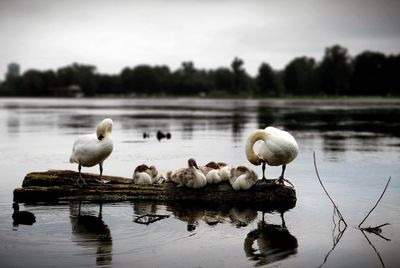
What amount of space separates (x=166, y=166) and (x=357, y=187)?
8.55 metres

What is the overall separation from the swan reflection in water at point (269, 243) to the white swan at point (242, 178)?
151cm

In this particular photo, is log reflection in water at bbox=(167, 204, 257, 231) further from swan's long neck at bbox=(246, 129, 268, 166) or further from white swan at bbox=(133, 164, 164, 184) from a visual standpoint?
swan's long neck at bbox=(246, 129, 268, 166)

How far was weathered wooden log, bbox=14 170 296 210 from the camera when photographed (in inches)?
547

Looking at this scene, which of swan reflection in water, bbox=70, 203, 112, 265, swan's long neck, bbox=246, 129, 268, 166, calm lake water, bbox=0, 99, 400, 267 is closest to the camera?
calm lake water, bbox=0, 99, 400, 267

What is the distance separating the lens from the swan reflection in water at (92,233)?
9914 mm

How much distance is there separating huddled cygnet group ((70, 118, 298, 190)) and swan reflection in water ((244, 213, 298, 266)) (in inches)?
72.3

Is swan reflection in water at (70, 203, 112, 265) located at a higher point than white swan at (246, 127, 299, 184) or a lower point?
lower

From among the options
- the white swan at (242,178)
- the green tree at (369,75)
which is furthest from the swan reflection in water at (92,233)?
the green tree at (369,75)

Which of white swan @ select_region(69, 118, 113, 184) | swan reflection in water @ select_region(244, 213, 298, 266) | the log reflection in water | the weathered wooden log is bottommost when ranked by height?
swan reflection in water @ select_region(244, 213, 298, 266)

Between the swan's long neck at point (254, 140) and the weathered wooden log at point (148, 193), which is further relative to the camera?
the swan's long neck at point (254, 140)

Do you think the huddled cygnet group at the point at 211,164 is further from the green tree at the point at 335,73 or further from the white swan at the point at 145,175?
the green tree at the point at 335,73

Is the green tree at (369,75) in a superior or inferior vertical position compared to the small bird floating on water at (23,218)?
superior

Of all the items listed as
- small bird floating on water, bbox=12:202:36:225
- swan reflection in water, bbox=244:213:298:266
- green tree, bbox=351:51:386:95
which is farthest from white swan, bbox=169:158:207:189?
green tree, bbox=351:51:386:95

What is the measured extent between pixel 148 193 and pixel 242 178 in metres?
2.68
